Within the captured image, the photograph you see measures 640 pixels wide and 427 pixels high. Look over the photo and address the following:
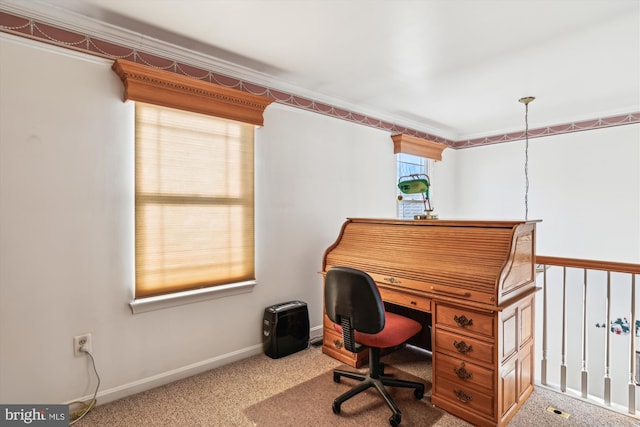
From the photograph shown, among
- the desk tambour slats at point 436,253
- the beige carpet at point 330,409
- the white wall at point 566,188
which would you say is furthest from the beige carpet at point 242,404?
the white wall at point 566,188

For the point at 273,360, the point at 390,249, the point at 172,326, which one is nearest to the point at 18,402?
the point at 172,326

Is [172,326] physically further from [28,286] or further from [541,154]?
[541,154]

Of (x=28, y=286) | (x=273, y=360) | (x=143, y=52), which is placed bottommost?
(x=273, y=360)

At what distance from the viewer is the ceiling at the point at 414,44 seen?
6.19 ft

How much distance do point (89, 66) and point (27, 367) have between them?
183 centimetres

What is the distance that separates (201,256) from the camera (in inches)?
98.3

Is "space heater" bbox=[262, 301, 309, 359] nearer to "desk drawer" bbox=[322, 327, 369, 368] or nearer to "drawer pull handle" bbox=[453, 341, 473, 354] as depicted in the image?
"desk drawer" bbox=[322, 327, 369, 368]

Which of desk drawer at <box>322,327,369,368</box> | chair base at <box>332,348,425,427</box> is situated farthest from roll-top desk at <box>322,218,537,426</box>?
desk drawer at <box>322,327,369,368</box>

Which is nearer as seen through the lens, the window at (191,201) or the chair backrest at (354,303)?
the chair backrest at (354,303)

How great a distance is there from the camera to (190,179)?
2.44 metres

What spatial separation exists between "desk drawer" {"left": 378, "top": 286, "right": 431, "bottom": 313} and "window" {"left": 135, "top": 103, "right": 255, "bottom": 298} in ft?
3.81

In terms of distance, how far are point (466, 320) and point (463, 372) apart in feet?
1.06

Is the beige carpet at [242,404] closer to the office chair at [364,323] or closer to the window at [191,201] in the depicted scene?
the office chair at [364,323]

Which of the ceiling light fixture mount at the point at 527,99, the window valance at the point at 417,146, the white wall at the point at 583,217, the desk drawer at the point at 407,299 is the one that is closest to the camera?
the desk drawer at the point at 407,299
